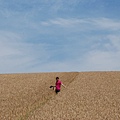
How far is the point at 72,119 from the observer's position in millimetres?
17094

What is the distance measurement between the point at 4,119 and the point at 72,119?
3.30 meters

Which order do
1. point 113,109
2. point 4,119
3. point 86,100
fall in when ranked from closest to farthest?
point 4,119 → point 113,109 → point 86,100

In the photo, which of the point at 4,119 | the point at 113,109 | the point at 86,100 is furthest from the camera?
the point at 86,100

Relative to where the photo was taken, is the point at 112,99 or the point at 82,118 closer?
the point at 82,118

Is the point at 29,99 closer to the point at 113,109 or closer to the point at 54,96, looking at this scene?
the point at 54,96

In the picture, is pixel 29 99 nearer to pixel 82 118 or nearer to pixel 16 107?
pixel 16 107

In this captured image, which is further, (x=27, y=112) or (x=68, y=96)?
(x=68, y=96)

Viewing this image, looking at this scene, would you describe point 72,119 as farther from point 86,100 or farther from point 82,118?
point 86,100

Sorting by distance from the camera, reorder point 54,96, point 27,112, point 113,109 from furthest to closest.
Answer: point 54,96
point 113,109
point 27,112

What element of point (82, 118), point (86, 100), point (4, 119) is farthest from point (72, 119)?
point (86, 100)

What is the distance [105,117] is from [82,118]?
1280mm

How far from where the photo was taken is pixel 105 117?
58.2 ft

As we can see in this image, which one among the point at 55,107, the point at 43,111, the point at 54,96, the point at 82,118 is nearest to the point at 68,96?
the point at 54,96

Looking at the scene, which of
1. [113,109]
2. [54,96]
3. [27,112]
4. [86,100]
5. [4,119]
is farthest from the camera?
[54,96]
